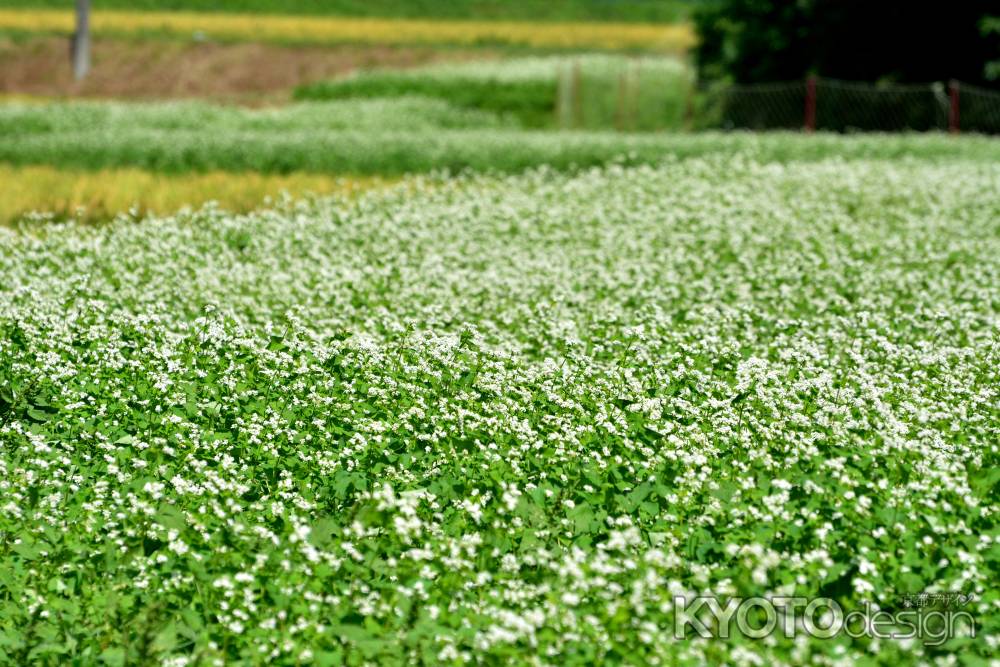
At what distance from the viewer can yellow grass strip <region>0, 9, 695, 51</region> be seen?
7000 centimetres

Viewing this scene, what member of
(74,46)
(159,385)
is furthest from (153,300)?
(74,46)

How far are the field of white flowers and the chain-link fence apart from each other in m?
20.2

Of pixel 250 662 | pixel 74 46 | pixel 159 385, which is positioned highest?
pixel 74 46

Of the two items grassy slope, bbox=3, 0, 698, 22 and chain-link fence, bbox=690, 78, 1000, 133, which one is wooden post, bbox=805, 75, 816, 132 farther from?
grassy slope, bbox=3, 0, 698, 22

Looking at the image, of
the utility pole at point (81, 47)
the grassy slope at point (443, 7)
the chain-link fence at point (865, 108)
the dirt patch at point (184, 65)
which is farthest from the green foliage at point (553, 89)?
the grassy slope at point (443, 7)

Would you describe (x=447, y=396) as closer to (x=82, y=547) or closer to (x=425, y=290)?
(x=82, y=547)

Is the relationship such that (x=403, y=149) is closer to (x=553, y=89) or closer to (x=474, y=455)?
(x=474, y=455)

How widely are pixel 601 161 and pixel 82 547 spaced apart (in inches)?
739

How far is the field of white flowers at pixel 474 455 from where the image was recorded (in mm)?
5988

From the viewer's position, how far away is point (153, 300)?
41.2ft

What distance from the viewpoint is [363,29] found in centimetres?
7619

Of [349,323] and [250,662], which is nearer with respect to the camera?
[250,662]

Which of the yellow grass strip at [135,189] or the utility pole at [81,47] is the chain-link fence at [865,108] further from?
the utility pole at [81,47]

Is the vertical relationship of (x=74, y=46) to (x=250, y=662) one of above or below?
above
